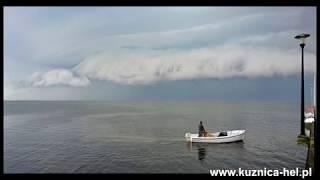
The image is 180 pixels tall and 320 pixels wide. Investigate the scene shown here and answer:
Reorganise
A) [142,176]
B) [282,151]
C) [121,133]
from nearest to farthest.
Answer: [142,176], [282,151], [121,133]

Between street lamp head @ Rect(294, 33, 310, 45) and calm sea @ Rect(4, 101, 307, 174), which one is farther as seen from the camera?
calm sea @ Rect(4, 101, 307, 174)

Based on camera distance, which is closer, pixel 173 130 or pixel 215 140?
pixel 215 140

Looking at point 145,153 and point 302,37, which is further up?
point 302,37

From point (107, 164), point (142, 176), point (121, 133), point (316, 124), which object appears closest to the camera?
point (316, 124)

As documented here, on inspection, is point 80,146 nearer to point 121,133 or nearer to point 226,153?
point 121,133

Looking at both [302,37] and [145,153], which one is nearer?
[302,37]

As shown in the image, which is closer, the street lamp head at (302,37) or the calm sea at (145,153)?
the street lamp head at (302,37)

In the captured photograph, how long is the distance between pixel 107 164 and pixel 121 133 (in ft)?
16.3

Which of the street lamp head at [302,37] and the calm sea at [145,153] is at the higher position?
the street lamp head at [302,37]

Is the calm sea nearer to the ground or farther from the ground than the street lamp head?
nearer to the ground
